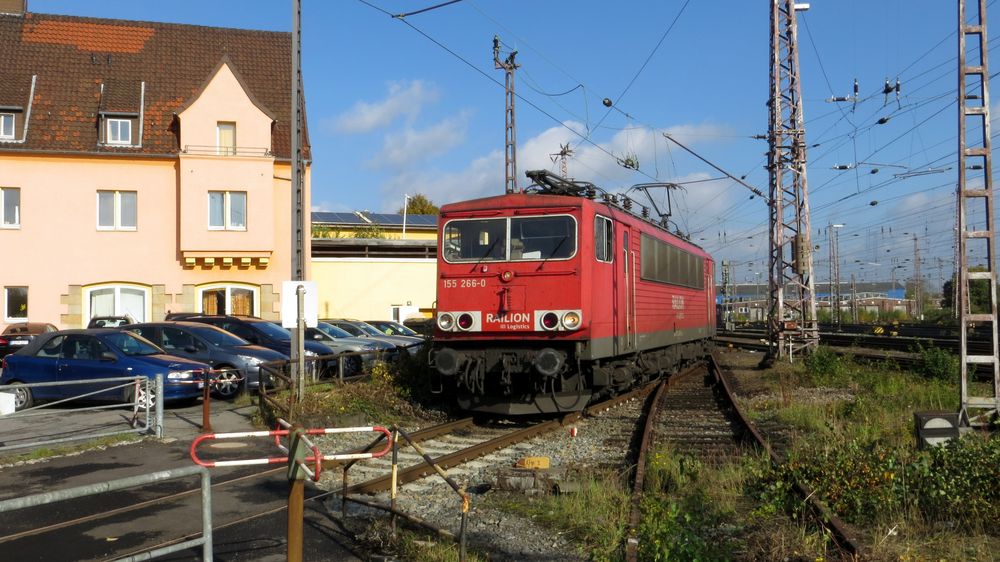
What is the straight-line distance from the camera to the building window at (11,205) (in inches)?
1214

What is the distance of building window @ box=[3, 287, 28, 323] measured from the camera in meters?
30.8

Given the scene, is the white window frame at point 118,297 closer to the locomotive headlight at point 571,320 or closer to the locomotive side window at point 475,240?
the locomotive side window at point 475,240

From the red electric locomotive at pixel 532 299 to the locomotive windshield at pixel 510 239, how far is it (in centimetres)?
2

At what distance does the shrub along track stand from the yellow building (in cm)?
2072

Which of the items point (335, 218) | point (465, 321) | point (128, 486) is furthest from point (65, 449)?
point (335, 218)

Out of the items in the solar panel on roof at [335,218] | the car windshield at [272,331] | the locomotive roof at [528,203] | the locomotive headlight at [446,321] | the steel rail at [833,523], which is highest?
the solar panel on roof at [335,218]

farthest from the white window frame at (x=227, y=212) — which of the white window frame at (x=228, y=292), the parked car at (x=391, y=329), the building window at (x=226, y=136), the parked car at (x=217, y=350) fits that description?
the parked car at (x=217, y=350)

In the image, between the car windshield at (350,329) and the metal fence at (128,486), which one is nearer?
the metal fence at (128,486)

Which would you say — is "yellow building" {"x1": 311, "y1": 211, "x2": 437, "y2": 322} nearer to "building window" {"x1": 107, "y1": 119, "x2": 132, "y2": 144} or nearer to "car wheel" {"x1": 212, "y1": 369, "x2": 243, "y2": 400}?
"building window" {"x1": 107, "y1": 119, "x2": 132, "y2": 144}

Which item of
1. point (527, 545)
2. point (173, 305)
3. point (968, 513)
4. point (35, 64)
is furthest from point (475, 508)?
point (35, 64)

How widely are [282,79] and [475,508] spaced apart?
2972 cm

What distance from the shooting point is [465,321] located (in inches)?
546

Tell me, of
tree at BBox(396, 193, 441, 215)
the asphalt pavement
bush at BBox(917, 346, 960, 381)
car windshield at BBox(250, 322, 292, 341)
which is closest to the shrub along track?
the asphalt pavement

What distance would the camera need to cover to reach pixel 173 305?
3173cm
